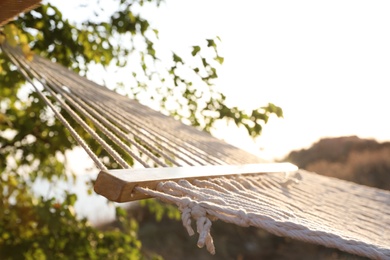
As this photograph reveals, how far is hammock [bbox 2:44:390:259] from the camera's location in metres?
0.84

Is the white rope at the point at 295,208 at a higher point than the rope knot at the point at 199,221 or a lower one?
higher

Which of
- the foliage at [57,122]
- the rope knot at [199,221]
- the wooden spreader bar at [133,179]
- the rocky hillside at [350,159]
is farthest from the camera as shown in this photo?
the rocky hillside at [350,159]

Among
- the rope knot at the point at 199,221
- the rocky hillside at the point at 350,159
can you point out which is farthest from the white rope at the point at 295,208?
the rocky hillside at the point at 350,159

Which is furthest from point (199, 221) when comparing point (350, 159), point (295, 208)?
point (350, 159)

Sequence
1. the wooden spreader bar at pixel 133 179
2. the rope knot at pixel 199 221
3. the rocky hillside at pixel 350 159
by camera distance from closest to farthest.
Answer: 1. the rope knot at pixel 199 221
2. the wooden spreader bar at pixel 133 179
3. the rocky hillside at pixel 350 159

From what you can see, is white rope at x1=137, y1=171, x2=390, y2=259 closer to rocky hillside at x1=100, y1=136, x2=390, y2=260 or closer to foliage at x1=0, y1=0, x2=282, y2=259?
foliage at x1=0, y1=0, x2=282, y2=259

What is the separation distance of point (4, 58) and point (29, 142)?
61 cm

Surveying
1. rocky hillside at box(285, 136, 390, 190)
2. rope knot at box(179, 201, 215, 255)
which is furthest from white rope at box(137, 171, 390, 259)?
rocky hillside at box(285, 136, 390, 190)

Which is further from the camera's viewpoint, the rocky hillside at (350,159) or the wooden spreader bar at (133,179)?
the rocky hillside at (350,159)

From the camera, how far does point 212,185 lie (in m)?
1.16

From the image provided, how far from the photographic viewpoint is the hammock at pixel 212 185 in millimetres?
842

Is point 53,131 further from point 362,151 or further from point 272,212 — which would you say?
point 362,151

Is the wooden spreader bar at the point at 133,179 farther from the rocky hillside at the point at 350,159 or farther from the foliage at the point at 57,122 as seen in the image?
the rocky hillside at the point at 350,159

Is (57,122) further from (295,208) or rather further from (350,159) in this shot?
(350,159)
